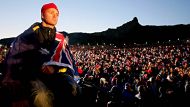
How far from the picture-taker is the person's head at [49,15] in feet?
10.9

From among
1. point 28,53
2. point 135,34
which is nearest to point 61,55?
point 28,53

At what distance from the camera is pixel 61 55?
351 centimetres

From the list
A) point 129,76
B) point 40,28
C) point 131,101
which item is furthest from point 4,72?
point 129,76

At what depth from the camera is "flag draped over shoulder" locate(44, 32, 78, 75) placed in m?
3.35

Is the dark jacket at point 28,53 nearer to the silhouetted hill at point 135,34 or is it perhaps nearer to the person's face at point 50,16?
the person's face at point 50,16

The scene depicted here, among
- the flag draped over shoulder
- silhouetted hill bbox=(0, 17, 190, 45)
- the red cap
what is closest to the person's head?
the red cap

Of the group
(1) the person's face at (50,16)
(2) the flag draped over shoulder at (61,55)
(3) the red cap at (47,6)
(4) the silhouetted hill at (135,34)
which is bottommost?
(2) the flag draped over shoulder at (61,55)

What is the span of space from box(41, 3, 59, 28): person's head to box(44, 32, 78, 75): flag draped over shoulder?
292mm

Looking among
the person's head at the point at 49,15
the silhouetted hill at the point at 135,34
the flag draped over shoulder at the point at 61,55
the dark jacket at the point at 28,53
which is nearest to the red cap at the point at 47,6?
the person's head at the point at 49,15

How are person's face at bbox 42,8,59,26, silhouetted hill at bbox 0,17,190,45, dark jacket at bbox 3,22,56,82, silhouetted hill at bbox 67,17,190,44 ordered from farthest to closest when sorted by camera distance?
1. silhouetted hill at bbox 67,17,190,44
2. silhouetted hill at bbox 0,17,190,45
3. person's face at bbox 42,8,59,26
4. dark jacket at bbox 3,22,56,82

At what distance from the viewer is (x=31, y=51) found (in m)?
3.21

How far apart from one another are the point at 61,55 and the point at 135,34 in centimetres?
7821

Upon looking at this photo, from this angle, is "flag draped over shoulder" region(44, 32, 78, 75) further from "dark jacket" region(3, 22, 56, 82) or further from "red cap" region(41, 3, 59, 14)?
"red cap" region(41, 3, 59, 14)

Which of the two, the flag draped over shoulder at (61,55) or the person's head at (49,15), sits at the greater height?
the person's head at (49,15)
